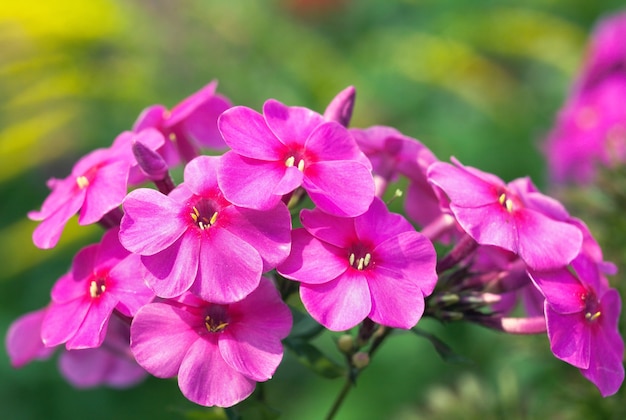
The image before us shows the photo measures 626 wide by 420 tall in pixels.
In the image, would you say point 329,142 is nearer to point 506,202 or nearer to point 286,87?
point 506,202

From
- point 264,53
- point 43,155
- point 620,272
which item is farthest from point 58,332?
point 43,155

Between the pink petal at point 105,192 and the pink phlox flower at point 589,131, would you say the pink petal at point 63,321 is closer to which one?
the pink petal at point 105,192

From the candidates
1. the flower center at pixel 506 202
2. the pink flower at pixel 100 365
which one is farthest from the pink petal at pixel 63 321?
the flower center at pixel 506 202

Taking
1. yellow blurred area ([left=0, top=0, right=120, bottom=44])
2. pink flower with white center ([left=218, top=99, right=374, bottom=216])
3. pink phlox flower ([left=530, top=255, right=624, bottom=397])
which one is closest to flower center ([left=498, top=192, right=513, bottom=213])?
pink phlox flower ([left=530, top=255, right=624, bottom=397])

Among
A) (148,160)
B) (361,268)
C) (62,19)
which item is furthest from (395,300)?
(62,19)

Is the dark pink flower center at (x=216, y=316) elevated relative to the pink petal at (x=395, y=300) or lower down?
lower down

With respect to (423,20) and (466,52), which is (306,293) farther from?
(423,20)
